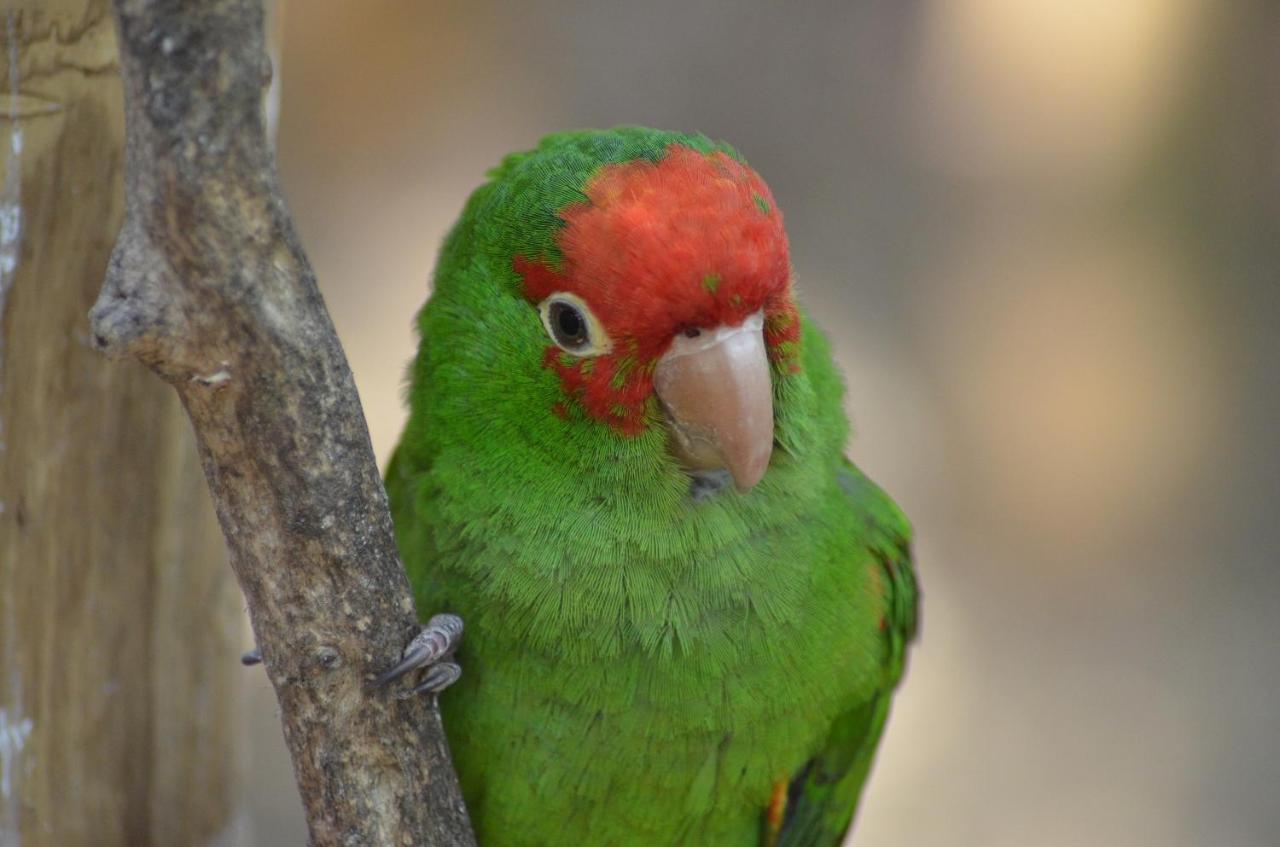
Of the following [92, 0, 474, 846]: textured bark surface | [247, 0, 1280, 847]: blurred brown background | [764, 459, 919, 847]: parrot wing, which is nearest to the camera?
[92, 0, 474, 846]: textured bark surface

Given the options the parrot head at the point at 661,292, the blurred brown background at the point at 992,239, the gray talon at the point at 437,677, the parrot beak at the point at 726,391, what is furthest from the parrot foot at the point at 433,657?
the blurred brown background at the point at 992,239

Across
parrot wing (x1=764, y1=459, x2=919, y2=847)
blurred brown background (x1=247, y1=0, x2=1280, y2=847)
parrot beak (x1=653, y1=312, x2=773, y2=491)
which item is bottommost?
parrot wing (x1=764, y1=459, x2=919, y2=847)

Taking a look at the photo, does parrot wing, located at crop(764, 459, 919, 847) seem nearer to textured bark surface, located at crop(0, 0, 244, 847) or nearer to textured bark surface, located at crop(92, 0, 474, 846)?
textured bark surface, located at crop(92, 0, 474, 846)

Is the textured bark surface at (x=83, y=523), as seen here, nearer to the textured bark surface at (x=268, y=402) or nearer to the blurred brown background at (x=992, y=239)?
the textured bark surface at (x=268, y=402)

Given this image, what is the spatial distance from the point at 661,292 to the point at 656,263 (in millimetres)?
37

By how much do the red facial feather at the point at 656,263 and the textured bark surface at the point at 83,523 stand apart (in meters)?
0.61

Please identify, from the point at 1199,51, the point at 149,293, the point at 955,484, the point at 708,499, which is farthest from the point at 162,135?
the point at 1199,51

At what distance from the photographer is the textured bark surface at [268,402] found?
3.70ft

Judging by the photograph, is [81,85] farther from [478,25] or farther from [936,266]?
[936,266]

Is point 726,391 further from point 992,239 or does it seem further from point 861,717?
point 992,239

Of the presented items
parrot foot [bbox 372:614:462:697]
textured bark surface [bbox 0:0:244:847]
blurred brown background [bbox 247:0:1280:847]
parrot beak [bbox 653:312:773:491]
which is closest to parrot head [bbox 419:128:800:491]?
parrot beak [bbox 653:312:773:491]

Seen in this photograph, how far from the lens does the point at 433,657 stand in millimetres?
1526

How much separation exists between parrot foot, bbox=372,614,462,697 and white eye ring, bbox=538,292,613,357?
0.40 m

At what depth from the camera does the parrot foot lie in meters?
1.50
